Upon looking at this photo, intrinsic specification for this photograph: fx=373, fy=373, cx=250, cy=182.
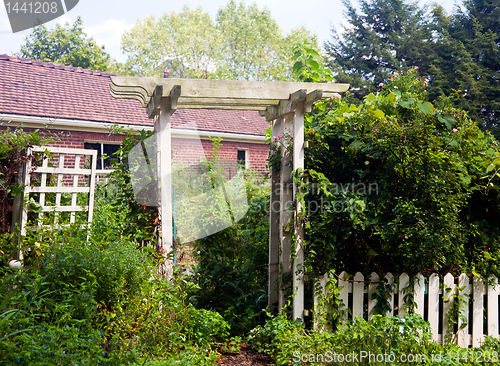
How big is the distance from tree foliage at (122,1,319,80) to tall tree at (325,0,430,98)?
609cm

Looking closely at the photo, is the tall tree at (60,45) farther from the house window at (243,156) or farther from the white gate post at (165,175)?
the white gate post at (165,175)

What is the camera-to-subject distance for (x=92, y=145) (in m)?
10.9

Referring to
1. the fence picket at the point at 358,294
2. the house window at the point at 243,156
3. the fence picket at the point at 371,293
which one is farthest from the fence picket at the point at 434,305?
the house window at the point at 243,156

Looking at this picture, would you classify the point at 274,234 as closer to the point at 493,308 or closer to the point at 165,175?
Answer: the point at 165,175

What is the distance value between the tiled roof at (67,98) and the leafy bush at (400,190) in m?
8.70

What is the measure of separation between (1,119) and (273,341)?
9.15m

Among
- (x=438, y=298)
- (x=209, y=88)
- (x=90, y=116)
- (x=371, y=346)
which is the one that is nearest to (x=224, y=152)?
(x=90, y=116)

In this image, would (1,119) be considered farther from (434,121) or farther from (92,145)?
(434,121)

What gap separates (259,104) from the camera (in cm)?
422

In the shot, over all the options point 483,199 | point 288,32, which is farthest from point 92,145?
point 288,32

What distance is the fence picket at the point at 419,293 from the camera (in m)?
3.69

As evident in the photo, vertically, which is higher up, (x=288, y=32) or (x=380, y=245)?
(x=288, y=32)

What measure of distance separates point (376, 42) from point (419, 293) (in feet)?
69.0

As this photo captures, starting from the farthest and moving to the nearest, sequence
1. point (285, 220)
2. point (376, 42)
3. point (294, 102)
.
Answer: point (376, 42) → point (285, 220) → point (294, 102)
